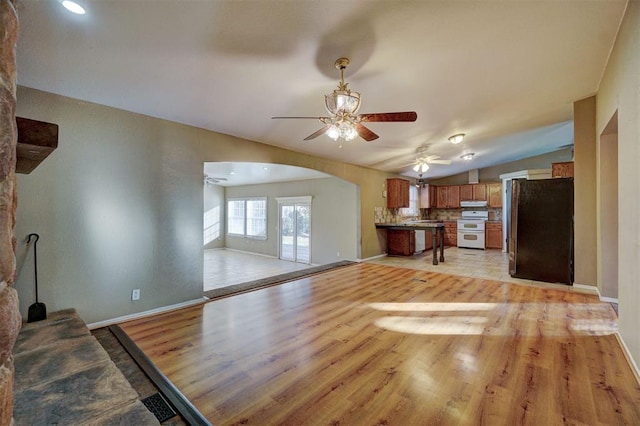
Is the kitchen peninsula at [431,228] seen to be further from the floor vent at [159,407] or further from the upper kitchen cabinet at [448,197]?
the floor vent at [159,407]

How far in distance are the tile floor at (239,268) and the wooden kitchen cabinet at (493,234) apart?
231 inches

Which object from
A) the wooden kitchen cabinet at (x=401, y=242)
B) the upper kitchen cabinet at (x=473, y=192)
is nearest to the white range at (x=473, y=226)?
the upper kitchen cabinet at (x=473, y=192)

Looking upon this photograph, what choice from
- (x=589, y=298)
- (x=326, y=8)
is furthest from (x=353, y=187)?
(x=326, y=8)

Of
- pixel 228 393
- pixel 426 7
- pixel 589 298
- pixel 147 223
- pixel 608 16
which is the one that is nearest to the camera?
pixel 228 393

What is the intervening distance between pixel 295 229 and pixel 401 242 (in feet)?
10.5

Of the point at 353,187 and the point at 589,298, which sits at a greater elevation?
the point at 353,187

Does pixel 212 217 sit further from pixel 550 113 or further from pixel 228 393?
pixel 550 113

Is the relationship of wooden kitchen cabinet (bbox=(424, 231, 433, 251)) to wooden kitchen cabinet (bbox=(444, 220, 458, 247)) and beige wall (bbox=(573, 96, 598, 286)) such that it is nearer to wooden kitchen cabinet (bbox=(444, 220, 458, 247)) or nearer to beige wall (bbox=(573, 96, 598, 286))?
wooden kitchen cabinet (bbox=(444, 220, 458, 247))

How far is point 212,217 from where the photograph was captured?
1043 cm

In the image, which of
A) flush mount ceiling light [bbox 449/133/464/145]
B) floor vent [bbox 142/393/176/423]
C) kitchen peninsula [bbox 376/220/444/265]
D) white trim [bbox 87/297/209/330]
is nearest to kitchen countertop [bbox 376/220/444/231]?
kitchen peninsula [bbox 376/220/444/265]

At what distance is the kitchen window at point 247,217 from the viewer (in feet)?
30.5

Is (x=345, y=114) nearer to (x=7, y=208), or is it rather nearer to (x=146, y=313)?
(x=7, y=208)

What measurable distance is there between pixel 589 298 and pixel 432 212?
690 cm

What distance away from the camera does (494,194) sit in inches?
347
